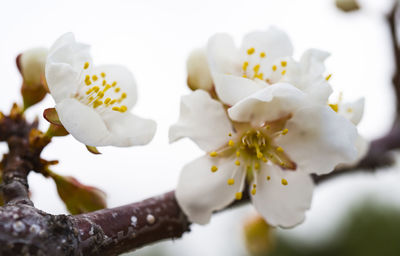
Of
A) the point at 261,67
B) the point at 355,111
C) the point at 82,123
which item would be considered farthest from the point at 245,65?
the point at 82,123

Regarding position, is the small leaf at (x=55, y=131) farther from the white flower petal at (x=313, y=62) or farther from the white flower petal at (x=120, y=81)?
the white flower petal at (x=313, y=62)

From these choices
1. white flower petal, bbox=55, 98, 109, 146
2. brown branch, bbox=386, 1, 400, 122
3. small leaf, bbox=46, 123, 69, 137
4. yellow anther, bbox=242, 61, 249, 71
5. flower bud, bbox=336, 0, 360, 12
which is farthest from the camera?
flower bud, bbox=336, 0, 360, 12

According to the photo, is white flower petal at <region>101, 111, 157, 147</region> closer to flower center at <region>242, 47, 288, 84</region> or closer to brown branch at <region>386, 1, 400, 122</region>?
flower center at <region>242, 47, 288, 84</region>

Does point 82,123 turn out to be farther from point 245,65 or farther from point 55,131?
point 245,65

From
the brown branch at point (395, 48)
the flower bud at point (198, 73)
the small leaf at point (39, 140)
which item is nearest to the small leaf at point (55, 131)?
the small leaf at point (39, 140)

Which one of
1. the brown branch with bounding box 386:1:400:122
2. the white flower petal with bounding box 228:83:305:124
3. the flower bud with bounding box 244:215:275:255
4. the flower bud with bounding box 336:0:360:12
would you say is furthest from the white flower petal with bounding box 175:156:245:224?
the flower bud with bounding box 336:0:360:12

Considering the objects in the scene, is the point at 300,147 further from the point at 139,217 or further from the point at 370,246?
the point at 370,246
